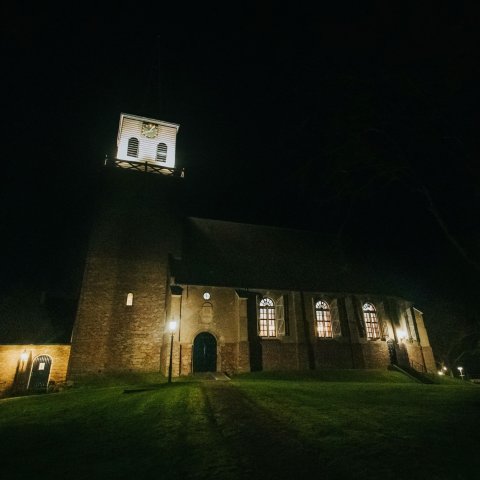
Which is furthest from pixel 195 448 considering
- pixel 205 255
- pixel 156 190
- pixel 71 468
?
pixel 156 190

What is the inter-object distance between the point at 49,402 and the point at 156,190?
671 inches

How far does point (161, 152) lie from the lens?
27.5m

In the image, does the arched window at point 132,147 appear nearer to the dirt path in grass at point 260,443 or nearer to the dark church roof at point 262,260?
the dark church roof at point 262,260

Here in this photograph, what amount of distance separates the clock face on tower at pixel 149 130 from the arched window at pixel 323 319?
20352mm

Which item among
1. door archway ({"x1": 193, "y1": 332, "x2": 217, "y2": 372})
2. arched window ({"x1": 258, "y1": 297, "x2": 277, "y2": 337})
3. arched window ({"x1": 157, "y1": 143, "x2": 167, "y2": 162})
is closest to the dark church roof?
arched window ({"x1": 258, "y1": 297, "x2": 277, "y2": 337})

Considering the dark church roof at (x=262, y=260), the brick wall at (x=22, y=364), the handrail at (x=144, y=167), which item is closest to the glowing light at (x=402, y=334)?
the dark church roof at (x=262, y=260)

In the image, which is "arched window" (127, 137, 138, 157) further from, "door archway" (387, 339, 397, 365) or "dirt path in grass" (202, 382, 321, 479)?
"door archway" (387, 339, 397, 365)

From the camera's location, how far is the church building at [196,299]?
69.4ft

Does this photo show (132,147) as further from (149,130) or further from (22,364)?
(22,364)

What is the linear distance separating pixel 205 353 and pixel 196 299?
384cm

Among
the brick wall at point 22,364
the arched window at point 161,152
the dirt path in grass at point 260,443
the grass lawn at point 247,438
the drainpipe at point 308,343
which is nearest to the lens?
the dirt path in grass at point 260,443

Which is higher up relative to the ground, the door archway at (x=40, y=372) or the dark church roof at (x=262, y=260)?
the dark church roof at (x=262, y=260)

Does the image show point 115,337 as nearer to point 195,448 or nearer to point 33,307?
point 33,307

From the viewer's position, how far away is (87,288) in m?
21.5
